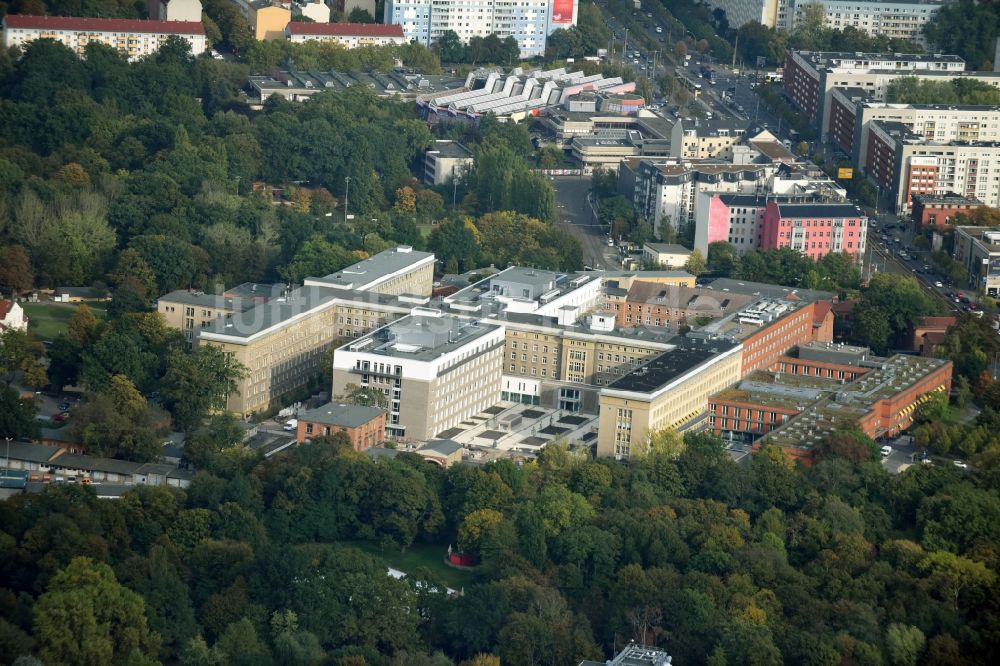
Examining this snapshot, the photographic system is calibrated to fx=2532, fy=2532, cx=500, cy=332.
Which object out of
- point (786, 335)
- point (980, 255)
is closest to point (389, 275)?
point (786, 335)

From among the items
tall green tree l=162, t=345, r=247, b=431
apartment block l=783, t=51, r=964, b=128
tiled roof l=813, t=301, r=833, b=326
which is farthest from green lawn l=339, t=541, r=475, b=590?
apartment block l=783, t=51, r=964, b=128

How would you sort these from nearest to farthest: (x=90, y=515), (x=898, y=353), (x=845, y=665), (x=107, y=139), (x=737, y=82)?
1. (x=845, y=665)
2. (x=90, y=515)
3. (x=898, y=353)
4. (x=107, y=139)
5. (x=737, y=82)

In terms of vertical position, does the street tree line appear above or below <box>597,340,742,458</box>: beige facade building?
below

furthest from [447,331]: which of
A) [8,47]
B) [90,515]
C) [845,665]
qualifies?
[8,47]

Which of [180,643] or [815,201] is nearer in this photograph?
[180,643]

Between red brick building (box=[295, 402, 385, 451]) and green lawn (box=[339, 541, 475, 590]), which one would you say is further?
red brick building (box=[295, 402, 385, 451])

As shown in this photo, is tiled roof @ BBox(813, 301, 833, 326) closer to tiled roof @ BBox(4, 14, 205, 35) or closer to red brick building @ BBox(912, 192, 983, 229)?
red brick building @ BBox(912, 192, 983, 229)

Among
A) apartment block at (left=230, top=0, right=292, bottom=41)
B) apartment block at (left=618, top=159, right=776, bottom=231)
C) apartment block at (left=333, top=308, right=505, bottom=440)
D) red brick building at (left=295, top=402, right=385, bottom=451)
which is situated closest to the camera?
red brick building at (left=295, top=402, right=385, bottom=451)

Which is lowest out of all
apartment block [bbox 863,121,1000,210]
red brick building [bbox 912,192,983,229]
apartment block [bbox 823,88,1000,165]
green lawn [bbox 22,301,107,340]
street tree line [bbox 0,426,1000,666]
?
street tree line [bbox 0,426,1000,666]

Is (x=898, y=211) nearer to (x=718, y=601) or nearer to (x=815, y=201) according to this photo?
(x=815, y=201)
